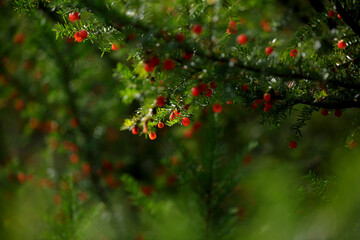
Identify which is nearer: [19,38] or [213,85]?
[213,85]

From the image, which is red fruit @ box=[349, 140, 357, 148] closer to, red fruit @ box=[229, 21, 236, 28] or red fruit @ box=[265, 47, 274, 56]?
red fruit @ box=[265, 47, 274, 56]

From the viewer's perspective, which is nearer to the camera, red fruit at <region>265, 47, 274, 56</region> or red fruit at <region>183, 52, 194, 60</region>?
red fruit at <region>183, 52, 194, 60</region>

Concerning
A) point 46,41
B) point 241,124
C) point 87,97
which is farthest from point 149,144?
point 46,41

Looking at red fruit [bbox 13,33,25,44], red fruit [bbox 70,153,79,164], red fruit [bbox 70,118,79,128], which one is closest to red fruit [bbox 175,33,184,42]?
red fruit [bbox 70,118,79,128]

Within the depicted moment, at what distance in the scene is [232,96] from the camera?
0.63 meters

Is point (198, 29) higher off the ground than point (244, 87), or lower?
higher

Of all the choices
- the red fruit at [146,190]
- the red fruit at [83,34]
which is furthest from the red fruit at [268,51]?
the red fruit at [146,190]

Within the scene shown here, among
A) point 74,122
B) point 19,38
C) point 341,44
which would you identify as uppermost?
point 341,44

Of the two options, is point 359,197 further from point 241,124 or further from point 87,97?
point 87,97

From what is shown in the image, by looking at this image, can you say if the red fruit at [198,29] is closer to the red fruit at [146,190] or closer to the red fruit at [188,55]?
the red fruit at [188,55]

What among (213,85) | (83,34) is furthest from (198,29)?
(83,34)

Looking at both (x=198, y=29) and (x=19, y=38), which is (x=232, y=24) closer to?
(x=198, y=29)

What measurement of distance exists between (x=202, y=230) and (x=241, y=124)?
1.33m

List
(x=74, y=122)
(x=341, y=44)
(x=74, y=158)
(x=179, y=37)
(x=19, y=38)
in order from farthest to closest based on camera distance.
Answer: (x=74, y=158)
(x=19, y=38)
(x=74, y=122)
(x=341, y=44)
(x=179, y=37)
